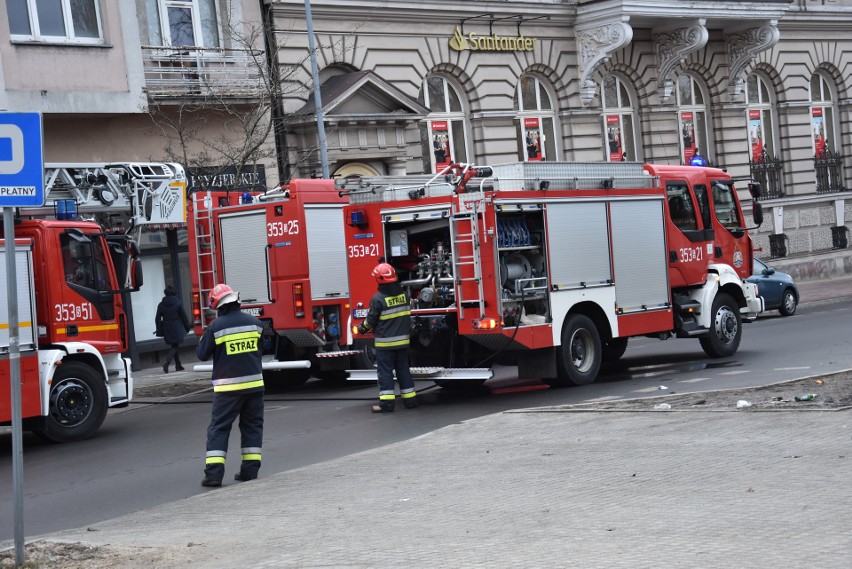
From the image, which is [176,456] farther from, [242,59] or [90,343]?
[242,59]

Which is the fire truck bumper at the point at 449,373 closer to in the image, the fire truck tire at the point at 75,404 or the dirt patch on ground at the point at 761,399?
the dirt patch on ground at the point at 761,399

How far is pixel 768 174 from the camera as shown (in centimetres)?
3872

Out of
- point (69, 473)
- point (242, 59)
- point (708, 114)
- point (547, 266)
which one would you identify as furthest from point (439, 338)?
point (708, 114)

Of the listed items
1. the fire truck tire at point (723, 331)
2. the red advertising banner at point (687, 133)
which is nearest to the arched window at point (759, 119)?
the red advertising banner at point (687, 133)

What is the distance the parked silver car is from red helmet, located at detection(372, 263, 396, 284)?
14.1m

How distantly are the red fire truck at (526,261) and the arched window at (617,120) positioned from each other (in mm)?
16791

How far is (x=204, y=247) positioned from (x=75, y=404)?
460cm

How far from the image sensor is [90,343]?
47.1 ft

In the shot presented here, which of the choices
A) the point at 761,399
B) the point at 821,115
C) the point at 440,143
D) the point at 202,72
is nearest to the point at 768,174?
the point at 821,115

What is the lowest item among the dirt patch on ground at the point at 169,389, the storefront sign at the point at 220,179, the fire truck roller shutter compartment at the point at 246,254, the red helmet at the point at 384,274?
the dirt patch on ground at the point at 169,389

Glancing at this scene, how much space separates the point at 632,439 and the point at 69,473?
17.9 feet

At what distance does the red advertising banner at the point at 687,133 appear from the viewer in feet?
119

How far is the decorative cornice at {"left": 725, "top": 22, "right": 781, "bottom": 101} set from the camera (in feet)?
117

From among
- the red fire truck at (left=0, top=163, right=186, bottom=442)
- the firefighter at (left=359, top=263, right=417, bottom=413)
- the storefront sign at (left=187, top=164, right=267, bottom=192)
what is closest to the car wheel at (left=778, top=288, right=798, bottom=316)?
the storefront sign at (left=187, top=164, right=267, bottom=192)
